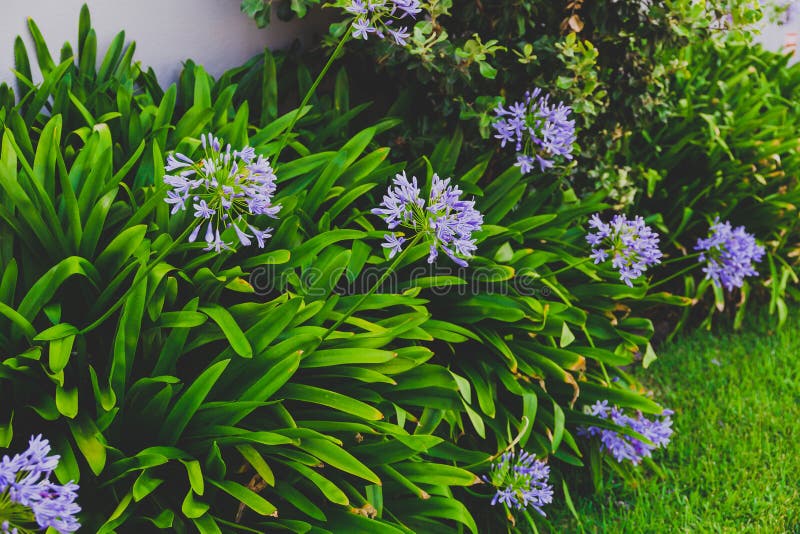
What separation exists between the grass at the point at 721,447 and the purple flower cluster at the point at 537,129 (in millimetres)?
1338

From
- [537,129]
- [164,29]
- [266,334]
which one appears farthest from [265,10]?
[266,334]

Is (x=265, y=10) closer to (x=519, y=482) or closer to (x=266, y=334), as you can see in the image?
(x=266, y=334)

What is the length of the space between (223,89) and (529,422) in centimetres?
187

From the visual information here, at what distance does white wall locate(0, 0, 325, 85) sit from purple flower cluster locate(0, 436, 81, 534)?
6.09 ft

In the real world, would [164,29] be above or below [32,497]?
above

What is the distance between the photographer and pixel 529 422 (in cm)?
275

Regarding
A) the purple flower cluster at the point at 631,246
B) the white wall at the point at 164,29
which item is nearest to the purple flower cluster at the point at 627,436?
the purple flower cluster at the point at 631,246

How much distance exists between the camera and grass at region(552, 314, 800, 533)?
2859 millimetres

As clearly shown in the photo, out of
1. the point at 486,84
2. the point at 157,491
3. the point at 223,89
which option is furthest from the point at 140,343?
the point at 486,84

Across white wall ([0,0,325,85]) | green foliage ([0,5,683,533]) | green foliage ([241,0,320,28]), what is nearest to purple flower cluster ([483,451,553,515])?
green foliage ([0,5,683,533])

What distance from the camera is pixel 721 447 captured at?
3.22 metres

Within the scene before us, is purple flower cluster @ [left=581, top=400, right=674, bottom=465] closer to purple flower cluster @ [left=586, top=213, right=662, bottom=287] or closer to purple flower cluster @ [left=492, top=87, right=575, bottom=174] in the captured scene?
purple flower cluster @ [left=586, top=213, right=662, bottom=287]

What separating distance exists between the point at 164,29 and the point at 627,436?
8.48ft

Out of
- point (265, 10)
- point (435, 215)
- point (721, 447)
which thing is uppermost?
point (265, 10)
